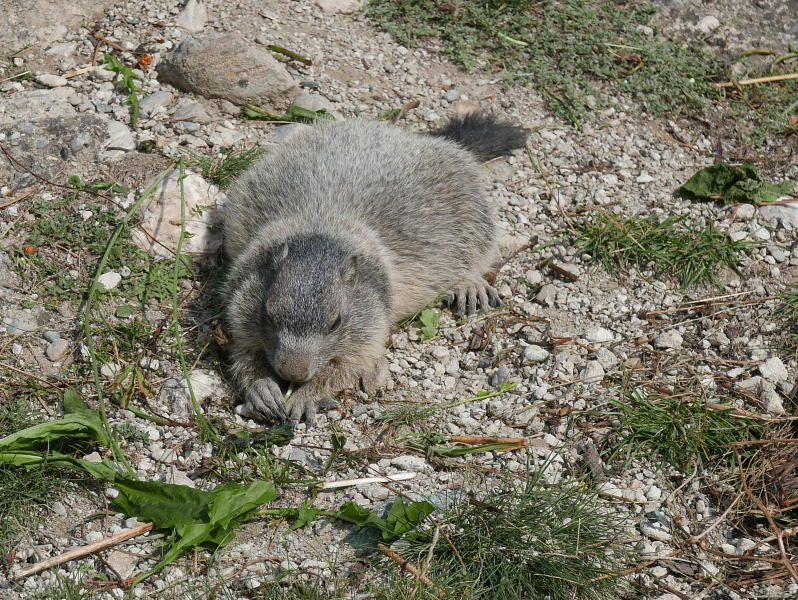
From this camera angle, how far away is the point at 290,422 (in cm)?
503

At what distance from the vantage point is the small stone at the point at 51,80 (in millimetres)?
6895

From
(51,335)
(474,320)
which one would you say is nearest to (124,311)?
(51,335)

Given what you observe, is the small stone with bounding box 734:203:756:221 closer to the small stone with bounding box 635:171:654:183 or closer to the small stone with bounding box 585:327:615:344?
the small stone with bounding box 635:171:654:183

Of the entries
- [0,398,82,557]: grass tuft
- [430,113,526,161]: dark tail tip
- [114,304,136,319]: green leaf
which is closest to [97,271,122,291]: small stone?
[114,304,136,319]: green leaf

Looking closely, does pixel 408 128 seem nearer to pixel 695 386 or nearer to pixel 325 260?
pixel 325 260

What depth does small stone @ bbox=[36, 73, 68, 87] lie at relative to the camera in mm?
6895

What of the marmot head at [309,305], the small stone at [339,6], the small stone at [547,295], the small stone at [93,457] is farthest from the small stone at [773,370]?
the small stone at [339,6]

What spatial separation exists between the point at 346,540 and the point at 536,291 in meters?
2.66

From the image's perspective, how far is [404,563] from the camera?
13.4ft

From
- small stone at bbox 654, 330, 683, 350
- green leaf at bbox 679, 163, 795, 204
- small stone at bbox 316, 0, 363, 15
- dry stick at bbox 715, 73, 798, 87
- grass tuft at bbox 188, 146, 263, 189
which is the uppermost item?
dry stick at bbox 715, 73, 798, 87

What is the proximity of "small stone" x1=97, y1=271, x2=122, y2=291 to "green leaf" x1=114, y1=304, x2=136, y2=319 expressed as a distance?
7.6 inches

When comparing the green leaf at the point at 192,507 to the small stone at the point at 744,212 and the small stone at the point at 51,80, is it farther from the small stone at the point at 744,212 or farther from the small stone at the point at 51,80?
the small stone at the point at 744,212

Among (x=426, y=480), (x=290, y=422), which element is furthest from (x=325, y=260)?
(x=426, y=480)

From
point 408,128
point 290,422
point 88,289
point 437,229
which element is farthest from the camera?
point 408,128
